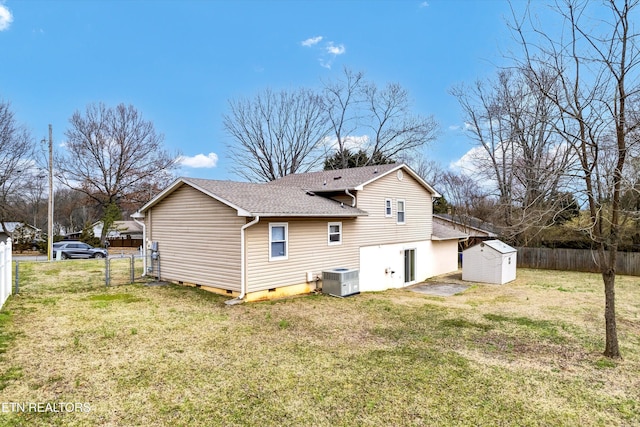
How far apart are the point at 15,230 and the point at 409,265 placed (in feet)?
108

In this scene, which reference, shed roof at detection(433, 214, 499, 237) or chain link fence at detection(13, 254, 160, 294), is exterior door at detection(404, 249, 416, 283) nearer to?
shed roof at detection(433, 214, 499, 237)

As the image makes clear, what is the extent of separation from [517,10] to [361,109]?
25.3 m

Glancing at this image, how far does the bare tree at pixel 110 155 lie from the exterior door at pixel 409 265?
25.7 meters

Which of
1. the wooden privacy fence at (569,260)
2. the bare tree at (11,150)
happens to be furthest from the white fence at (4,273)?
the wooden privacy fence at (569,260)

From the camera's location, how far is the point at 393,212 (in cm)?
1553

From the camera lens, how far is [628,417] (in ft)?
14.5

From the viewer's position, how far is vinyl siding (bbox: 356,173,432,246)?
14.1 metres

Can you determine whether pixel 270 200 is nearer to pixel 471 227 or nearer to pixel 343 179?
pixel 343 179

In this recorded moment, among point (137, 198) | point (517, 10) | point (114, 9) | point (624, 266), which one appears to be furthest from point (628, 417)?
point (137, 198)

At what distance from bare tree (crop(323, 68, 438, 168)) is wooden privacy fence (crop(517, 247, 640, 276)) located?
12.9 meters

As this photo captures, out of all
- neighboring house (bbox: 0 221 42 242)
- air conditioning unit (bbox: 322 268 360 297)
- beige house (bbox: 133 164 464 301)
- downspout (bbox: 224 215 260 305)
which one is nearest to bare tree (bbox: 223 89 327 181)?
beige house (bbox: 133 164 464 301)

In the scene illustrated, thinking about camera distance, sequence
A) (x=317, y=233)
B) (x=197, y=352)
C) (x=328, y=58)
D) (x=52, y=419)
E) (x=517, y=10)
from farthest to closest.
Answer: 1. (x=328, y=58)
2. (x=317, y=233)
3. (x=197, y=352)
4. (x=517, y=10)
5. (x=52, y=419)

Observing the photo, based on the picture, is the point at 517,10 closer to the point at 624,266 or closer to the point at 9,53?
the point at 624,266

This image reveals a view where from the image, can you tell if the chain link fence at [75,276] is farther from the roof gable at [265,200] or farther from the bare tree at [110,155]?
the bare tree at [110,155]
